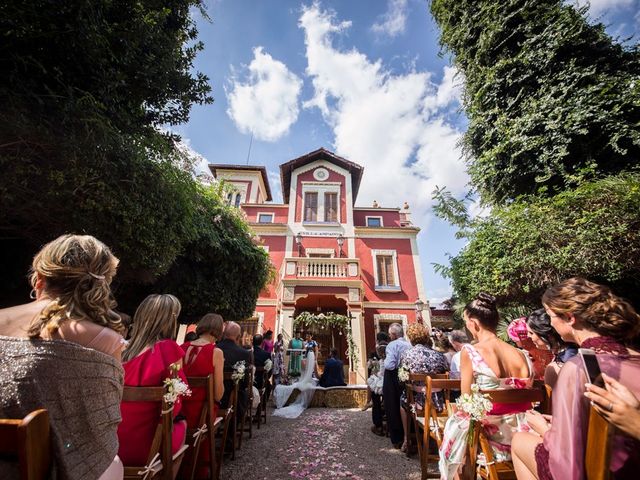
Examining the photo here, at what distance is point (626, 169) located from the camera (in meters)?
5.24

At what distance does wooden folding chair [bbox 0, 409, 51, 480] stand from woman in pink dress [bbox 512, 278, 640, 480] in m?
1.91

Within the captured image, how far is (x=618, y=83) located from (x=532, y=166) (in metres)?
2.05

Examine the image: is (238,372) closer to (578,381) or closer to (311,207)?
(578,381)

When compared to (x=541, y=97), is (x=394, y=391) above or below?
below

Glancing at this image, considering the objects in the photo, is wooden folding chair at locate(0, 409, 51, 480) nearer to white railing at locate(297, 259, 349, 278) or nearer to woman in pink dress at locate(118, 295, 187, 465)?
woman in pink dress at locate(118, 295, 187, 465)

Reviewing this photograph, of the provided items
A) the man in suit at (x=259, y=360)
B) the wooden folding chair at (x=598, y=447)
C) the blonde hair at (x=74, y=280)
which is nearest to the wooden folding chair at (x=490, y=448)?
the wooden folding chair at (x=598, y=447)

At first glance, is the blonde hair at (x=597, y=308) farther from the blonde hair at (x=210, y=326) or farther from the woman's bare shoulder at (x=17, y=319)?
the blonde hair at (x=210, y=326)

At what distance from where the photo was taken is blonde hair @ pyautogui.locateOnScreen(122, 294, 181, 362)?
84.6 inches

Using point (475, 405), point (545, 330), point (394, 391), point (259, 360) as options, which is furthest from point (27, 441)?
point (259, 360)

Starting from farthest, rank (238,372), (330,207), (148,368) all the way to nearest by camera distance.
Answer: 1. (330,207)
2. (238,372)
3. (148,368)

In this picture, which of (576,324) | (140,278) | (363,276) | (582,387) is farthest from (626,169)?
(363,276)

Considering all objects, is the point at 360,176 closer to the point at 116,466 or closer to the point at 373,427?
the point at 373,427

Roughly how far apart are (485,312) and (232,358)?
322 cm

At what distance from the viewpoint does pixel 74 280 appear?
1330mm
